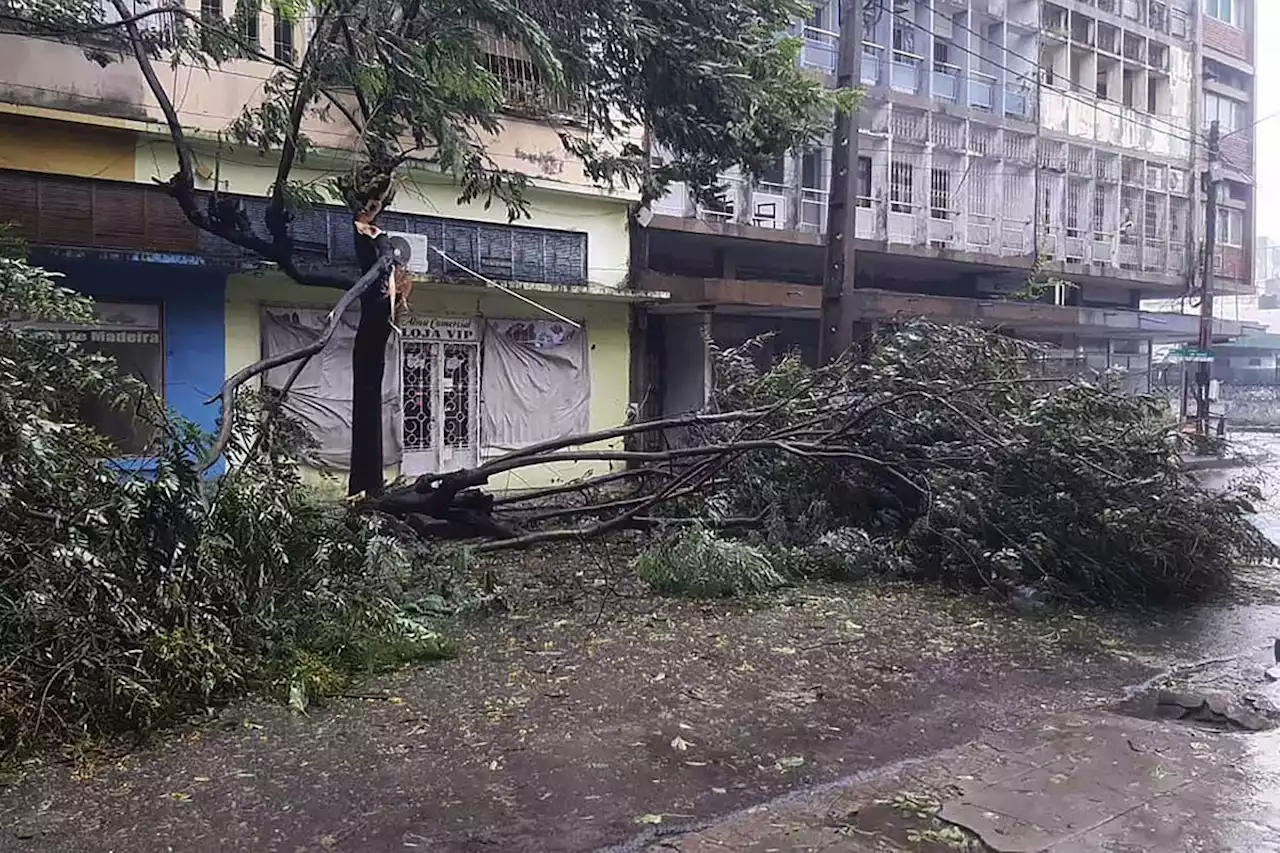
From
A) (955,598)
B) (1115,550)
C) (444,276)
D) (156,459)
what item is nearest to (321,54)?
(156,459)

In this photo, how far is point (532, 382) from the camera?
14.9 metres

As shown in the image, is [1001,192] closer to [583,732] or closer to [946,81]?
[946,81]

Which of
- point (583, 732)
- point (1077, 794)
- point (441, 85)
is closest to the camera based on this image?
point (1077, 794)

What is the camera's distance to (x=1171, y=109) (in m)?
26.8

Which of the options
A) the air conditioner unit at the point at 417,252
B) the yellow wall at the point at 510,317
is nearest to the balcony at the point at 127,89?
the air conditioner unit at the point at 417,252

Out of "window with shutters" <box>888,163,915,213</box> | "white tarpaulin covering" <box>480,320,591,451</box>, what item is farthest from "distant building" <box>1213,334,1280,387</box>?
"white tarpaulin covering" <box>480,320,591,451</box>

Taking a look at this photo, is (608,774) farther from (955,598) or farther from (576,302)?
(576,302)

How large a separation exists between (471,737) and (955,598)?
4.66m

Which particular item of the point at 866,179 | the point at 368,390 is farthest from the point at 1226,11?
the point at 368,390

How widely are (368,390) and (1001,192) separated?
17.1 metres

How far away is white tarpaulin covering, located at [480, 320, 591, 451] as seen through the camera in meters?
14.5

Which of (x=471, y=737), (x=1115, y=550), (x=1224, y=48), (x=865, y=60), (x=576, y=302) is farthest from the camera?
(x=1224, y=48)

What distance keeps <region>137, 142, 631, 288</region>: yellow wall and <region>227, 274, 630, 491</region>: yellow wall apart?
676 millimetres

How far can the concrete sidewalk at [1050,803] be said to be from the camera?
3.98 metres
